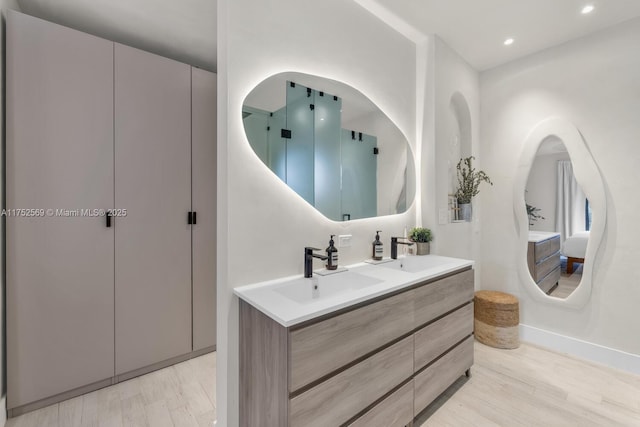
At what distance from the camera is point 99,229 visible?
207 cm

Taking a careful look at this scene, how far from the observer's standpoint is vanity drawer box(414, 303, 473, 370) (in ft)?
5.53

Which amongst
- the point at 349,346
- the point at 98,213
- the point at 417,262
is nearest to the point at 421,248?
the point at 417,262

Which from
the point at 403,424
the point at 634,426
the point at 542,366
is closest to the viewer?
the point at 403,424

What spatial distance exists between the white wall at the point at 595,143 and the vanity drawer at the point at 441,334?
4.09ft

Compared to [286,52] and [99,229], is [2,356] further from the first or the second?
[286,52]

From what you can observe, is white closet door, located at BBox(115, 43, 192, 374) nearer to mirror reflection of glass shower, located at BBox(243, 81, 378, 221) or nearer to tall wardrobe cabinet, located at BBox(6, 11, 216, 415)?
tall wardrobe cabinet, located at BBox(6, 11, 216, 415)

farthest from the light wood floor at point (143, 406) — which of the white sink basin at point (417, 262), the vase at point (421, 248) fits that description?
the vase at point (421, 248)

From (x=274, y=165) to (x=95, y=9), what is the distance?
1856 mm

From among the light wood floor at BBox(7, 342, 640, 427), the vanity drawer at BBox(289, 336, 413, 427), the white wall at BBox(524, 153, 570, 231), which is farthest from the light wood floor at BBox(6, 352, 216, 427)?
the white wall at BBox(524, 153, 570, 231)

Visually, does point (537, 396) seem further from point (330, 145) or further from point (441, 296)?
point (330, 145)

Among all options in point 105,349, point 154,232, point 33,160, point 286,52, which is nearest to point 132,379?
point 105,349

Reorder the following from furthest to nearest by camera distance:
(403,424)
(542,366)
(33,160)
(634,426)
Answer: (542,366) → (33,160) → (634,426) → (403,424)

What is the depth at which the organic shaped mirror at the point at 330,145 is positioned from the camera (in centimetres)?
162

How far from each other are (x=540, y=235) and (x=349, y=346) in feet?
8.44
